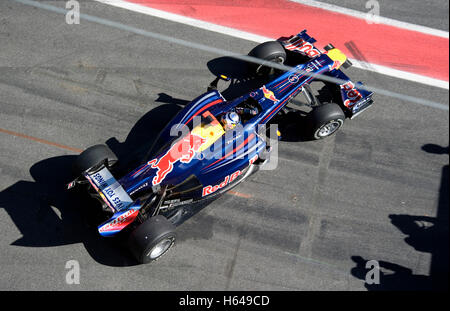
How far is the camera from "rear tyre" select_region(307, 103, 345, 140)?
9.02 metres

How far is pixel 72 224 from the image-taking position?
8523 millimetres

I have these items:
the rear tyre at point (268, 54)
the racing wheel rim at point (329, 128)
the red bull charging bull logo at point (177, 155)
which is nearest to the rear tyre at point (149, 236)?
the red bull charging bull logo at point (177, 155)

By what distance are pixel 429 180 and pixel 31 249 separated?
28.0 feet

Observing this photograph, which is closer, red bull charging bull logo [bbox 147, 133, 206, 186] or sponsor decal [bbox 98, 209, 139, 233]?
sponsor decal [bbox 98, 209, 139, 233]

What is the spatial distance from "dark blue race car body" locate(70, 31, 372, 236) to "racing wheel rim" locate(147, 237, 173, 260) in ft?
1.87

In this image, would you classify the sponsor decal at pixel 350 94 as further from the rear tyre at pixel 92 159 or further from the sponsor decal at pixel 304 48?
the rear tyre at pixel 92 159

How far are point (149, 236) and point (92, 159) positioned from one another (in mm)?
1962

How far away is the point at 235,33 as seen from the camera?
11.4 m

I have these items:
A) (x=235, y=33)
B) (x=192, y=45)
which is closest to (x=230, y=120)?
(x=192, y=45)

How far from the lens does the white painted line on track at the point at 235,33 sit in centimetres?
1091

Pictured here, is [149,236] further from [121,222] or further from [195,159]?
[195,159]

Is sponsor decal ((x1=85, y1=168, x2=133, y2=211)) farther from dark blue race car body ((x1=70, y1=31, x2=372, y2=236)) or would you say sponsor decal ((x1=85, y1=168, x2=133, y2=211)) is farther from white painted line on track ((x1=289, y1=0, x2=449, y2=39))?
white painted line on track ((x1=289, y1=0, x2=449, y2=39))

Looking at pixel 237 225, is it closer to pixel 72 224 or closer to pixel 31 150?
pixel 72 224

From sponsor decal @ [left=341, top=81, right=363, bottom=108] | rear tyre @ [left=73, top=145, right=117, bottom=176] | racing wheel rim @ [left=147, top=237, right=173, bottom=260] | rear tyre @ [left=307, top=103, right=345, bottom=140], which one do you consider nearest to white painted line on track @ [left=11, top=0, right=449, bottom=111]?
sponsor decal @ [left=341, top=81, right=363, bottom=108]
